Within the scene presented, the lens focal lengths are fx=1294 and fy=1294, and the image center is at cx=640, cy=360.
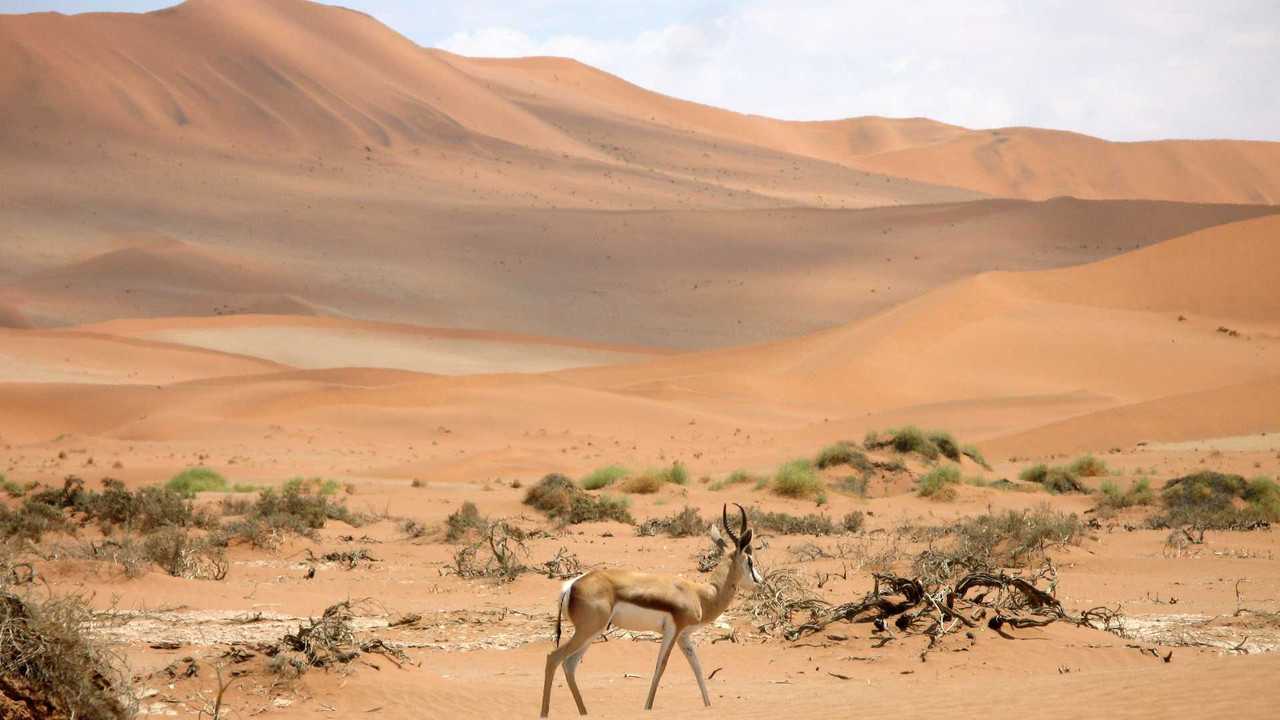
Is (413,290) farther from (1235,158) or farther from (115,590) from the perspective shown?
(1235,158)

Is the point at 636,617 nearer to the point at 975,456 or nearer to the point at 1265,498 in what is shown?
the point at 1265,498

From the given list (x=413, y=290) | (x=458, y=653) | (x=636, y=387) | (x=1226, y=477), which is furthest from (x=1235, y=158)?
(x=458, y=653)

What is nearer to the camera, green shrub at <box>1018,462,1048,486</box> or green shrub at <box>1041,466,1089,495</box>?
green shrub at <box>1041,466,1089,495</box>

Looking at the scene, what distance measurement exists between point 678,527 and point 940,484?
6801mm

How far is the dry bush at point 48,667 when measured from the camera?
6.25 m

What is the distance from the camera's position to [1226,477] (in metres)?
21.3

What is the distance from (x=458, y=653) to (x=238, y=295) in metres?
55.9

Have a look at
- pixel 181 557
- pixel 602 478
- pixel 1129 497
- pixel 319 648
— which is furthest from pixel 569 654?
pixel 602 478

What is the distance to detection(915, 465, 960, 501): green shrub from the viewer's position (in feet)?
73.7

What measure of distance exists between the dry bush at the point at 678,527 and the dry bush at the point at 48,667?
11.8 meters

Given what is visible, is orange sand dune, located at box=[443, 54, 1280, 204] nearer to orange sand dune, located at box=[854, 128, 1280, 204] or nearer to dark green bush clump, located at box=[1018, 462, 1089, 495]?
orange sand dune, located at box=[854, 128, 1280, 204]

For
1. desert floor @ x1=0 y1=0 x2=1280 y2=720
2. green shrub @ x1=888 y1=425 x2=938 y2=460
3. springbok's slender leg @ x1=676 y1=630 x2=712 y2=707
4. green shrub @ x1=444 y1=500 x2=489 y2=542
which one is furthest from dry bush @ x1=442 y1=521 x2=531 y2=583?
green shrub @ x1=888 y1=425 x2=938 y2=460

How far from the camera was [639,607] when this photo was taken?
757 cm

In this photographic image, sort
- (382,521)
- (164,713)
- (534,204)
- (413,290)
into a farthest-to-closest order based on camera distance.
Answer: (534,204) → (413,290) → (382,521) → (164,713)
